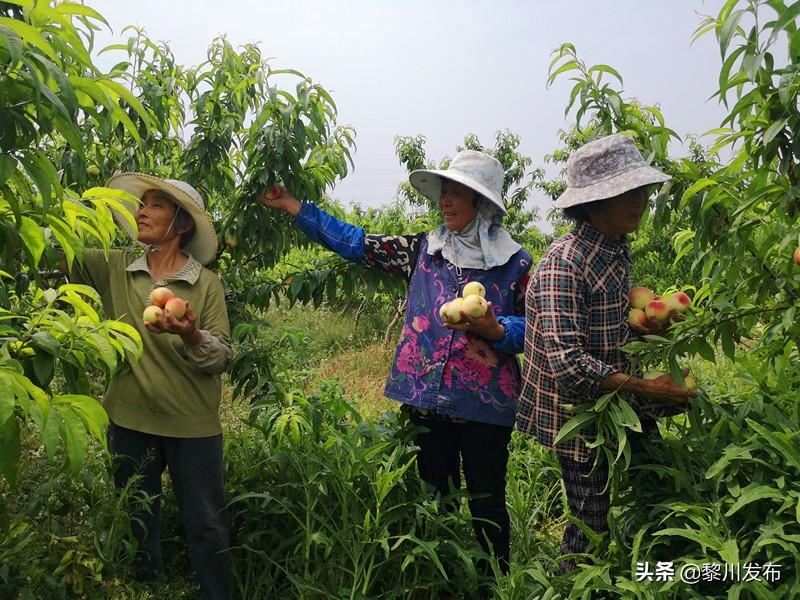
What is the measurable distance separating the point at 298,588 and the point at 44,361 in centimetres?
134

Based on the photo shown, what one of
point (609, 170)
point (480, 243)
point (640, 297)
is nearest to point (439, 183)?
point (480, 243)

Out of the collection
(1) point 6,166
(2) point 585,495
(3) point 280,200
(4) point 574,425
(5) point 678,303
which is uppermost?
(3) point 280,200

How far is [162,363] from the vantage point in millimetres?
2207

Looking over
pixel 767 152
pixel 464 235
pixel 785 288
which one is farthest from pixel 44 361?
pixel 785 288

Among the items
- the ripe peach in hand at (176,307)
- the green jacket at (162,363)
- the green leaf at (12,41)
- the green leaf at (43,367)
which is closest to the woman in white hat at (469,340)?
the green jacket at (162,363)

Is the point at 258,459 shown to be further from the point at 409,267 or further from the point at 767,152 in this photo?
the point at 767,152

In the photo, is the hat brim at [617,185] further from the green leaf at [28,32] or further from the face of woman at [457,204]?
the green leaf at [28,32]

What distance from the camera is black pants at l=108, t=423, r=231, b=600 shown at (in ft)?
7.31

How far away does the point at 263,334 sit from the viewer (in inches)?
99.3

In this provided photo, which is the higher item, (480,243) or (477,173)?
(477,173)

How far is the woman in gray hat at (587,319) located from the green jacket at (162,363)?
3.21ft

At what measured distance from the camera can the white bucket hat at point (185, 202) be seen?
7.35ft

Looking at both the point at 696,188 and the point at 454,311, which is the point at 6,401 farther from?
the point at 696,188

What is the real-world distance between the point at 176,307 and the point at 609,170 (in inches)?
50.0
